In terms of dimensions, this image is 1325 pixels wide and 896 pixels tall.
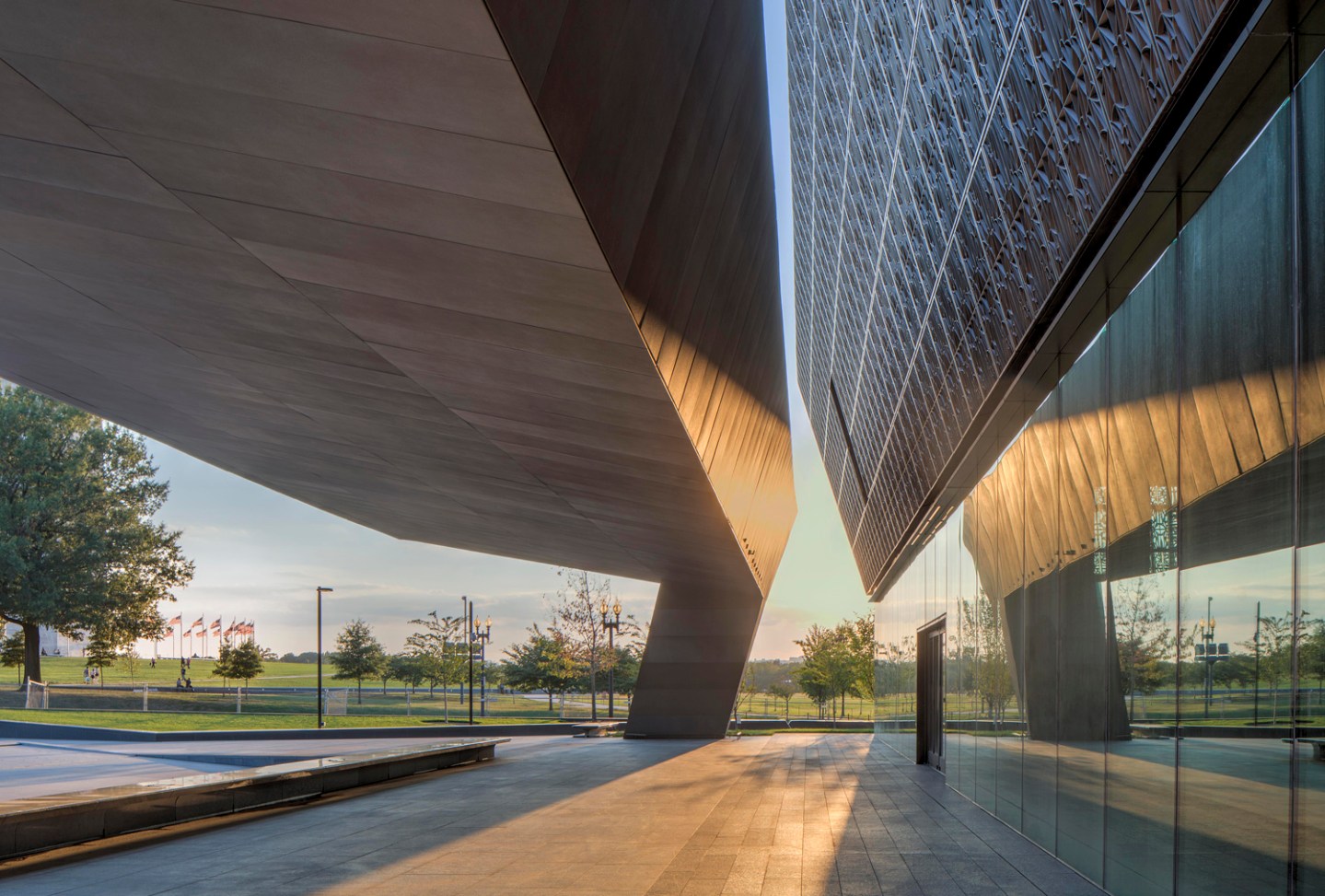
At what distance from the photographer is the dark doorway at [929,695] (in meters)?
23.1

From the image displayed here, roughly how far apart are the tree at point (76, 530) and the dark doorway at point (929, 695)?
41.3 m

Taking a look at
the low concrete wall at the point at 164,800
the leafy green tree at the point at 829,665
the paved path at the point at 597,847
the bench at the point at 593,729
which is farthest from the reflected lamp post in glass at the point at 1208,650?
the leafy green tree at the point at 829,665

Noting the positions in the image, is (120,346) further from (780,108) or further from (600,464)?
(780,108)

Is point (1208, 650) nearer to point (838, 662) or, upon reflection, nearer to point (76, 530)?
point (76, 530)

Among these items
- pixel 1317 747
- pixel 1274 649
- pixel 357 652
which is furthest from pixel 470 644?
pixel 1317 747

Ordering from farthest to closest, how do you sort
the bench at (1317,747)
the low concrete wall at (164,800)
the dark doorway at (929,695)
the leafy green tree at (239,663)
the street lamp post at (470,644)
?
the leafy green tree at (239,663)
the street lamp post at (470,644)
the dark doorway at (929,695)
the low concrete wall at (164,800)
the bench at (1317,747)

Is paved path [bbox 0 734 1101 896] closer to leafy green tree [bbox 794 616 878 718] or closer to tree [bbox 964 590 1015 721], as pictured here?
tree [bbox 964 590 1015 721]

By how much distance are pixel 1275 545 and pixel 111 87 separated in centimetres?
741

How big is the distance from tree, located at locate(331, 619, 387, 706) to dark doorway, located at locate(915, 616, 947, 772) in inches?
1912

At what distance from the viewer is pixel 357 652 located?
6806cm

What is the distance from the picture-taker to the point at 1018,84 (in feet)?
29.1

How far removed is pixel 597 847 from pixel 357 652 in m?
60.2

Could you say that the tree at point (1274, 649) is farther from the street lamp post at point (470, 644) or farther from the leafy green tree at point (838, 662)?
the leafy green tree at point (838, 662)

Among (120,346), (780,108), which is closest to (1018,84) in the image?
(120,346)
